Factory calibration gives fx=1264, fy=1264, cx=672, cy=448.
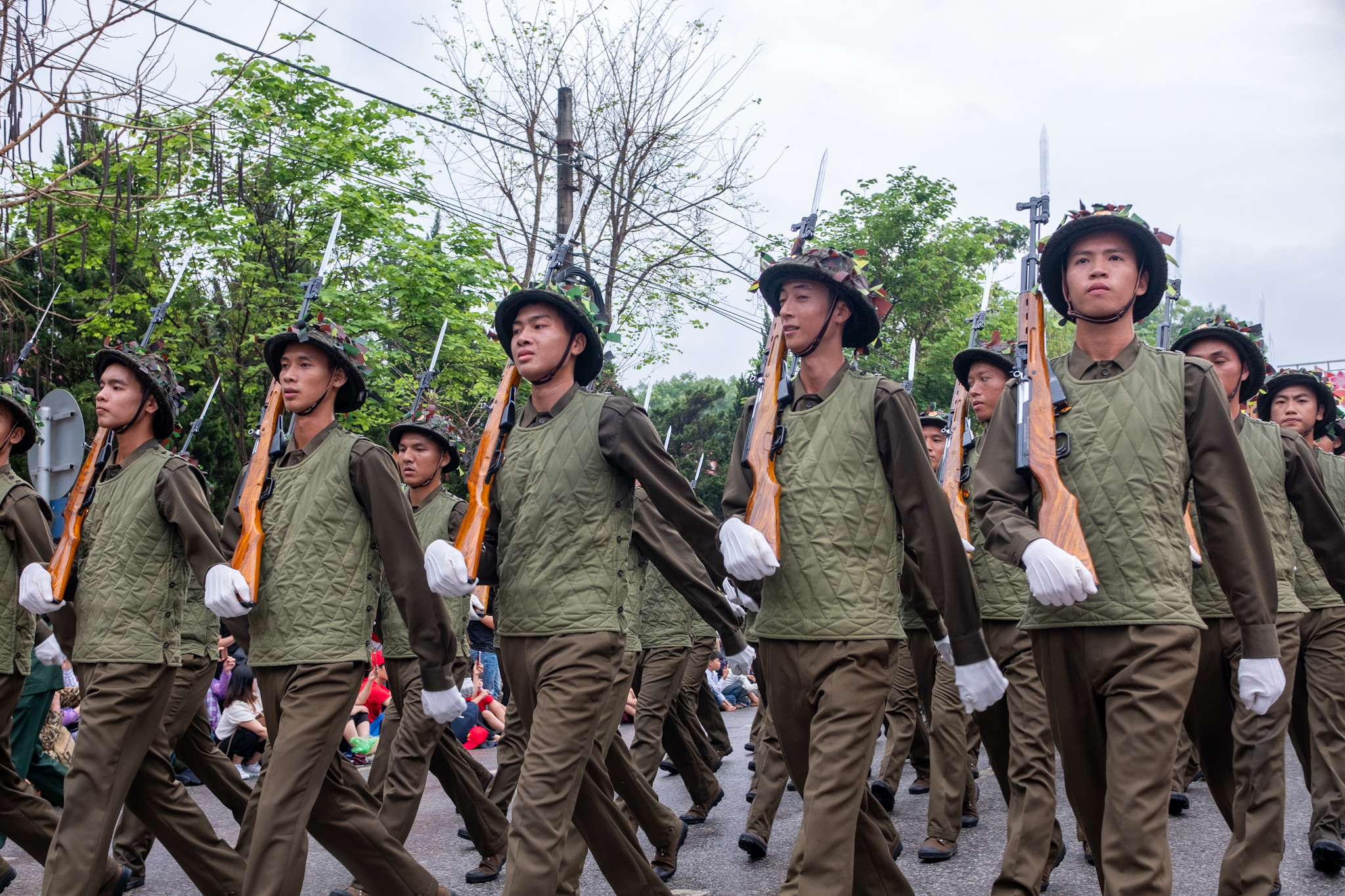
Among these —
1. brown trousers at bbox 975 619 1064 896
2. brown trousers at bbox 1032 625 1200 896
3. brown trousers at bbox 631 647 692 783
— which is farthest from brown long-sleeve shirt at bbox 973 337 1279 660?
brown trousers at bbox 631 647 692 783

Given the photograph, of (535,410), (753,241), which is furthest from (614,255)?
(535,410)

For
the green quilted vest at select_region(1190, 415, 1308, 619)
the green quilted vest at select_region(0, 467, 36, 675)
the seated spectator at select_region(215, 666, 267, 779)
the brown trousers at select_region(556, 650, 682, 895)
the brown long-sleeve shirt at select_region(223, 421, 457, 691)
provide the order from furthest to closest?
the seated spectator at select_region(215, 666, 267, 779), the green quilted vest at select_region(0, 467, 36, 675), the green quilted vest at select_region(1190, 415, 1308, 619), the brown long-sleeve shirt at select_region(223, 421, 457, 691), the brown trousers at select_region(556, 650, 682, 895)

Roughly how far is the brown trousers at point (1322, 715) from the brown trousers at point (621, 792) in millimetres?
3095

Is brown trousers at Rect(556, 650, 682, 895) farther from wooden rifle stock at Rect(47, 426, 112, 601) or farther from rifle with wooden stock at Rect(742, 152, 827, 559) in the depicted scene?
wooden rifle stock at Rect(47, 426, 112, 601)

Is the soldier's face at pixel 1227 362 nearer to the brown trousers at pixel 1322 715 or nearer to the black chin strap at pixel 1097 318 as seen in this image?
the brown trousers at pixel 1322 715

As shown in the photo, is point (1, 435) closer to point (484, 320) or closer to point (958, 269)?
point (484, 320)

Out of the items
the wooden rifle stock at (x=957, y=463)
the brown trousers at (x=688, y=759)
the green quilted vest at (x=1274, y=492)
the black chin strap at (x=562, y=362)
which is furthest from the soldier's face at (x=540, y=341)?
the wooden rifle stock at (x=957, y=463)

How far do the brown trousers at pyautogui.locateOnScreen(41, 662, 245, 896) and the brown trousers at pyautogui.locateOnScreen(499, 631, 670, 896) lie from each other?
1.43m

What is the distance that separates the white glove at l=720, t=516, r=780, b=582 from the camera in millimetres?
4273

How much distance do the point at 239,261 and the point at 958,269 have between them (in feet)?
58.0

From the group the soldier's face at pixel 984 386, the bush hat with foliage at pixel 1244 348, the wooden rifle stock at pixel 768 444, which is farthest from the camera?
the soldier's face at pixel 984 386

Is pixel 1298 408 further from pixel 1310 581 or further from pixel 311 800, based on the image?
pixel 311 800

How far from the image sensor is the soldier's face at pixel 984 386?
7.70 metres

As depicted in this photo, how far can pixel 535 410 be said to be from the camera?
5191 millimetres
